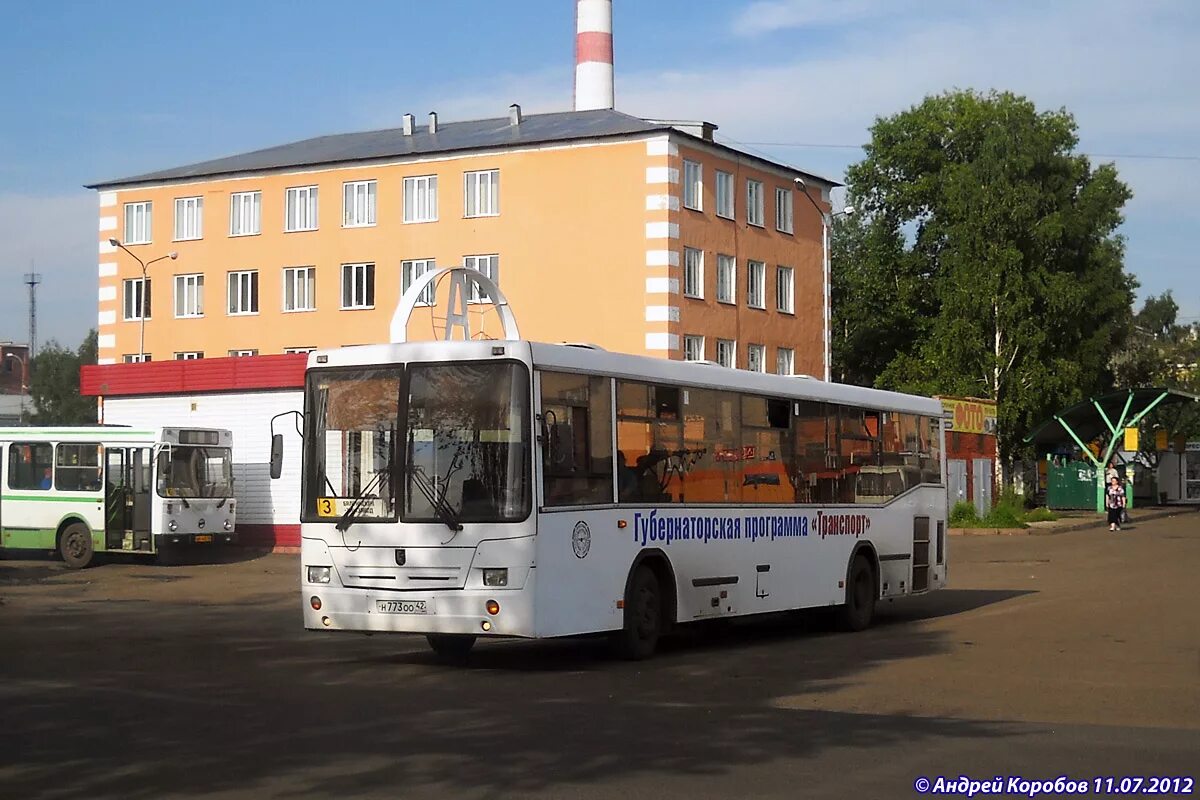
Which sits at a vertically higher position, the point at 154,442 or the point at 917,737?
the point at 154,442

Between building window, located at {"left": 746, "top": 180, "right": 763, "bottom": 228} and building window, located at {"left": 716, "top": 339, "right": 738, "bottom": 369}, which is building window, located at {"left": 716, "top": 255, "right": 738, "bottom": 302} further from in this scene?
building window, located at {"left": 746, "top": 180, "right": 763, "bottom": 228}

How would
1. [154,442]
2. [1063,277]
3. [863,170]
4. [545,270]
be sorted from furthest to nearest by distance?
[863,170] → [1063,277] → [545,270] → [154,442]

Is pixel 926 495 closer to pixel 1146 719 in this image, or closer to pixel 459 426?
pixel 459 426

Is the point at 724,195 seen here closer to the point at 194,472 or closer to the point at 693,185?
the point at 693,185

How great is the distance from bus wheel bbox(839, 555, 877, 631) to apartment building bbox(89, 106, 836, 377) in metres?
31.4

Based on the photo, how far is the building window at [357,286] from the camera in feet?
187

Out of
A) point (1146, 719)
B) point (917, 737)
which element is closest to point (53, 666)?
point (917, 737)

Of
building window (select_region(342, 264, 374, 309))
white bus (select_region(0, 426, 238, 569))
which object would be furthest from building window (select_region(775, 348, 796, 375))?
white bus (select_region(0, 426, 238, 569))

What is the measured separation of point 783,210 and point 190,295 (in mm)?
21408

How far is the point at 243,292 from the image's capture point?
194 feet

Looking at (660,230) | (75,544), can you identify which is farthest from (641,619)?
(660,230)

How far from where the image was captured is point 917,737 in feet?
34.4

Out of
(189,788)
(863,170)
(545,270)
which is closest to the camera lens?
(189,788)

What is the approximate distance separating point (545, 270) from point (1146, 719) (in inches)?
1692
